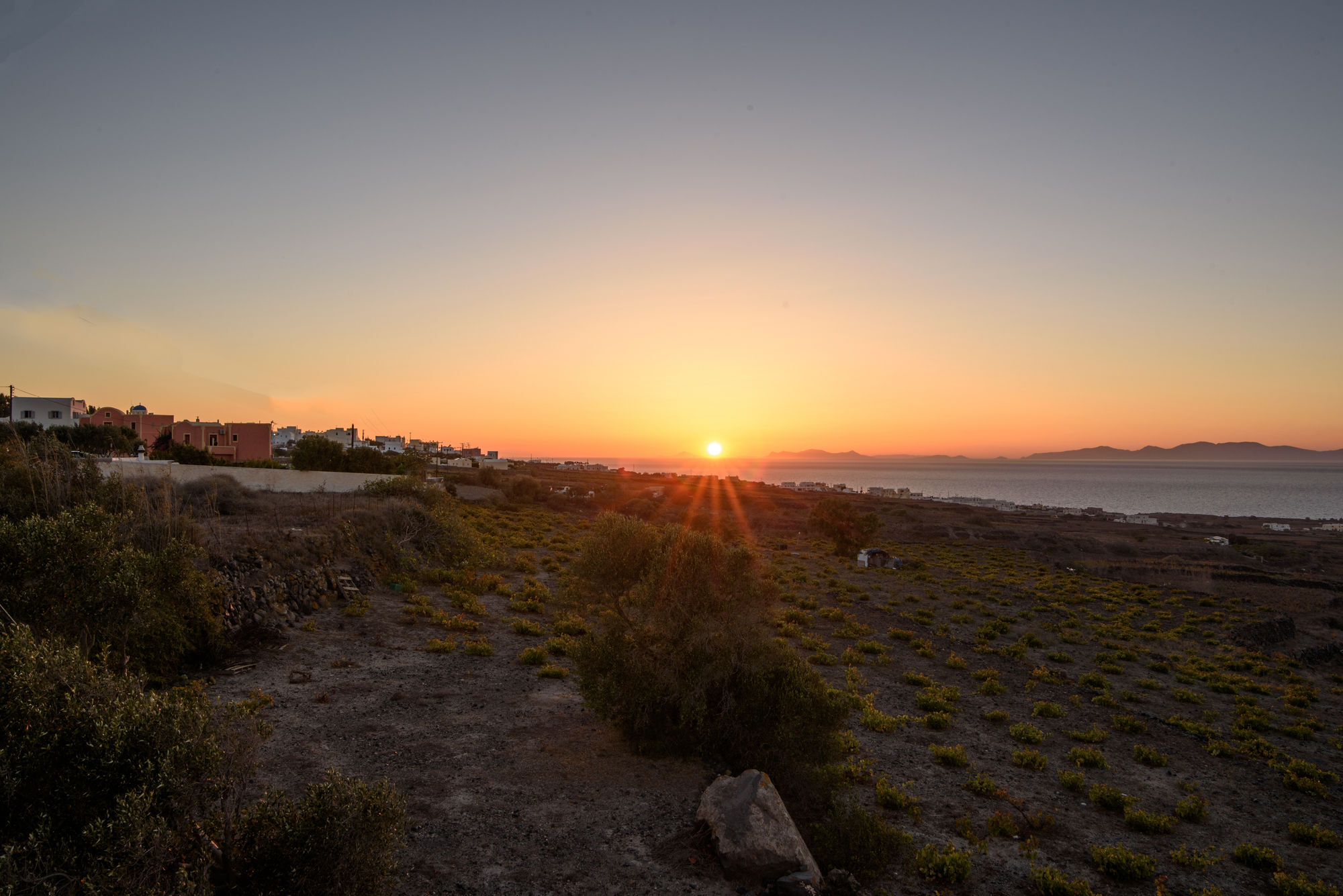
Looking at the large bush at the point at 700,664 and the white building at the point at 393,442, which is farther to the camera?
the white building at the point at 393,442

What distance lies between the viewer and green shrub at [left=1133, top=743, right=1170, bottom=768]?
13.1m

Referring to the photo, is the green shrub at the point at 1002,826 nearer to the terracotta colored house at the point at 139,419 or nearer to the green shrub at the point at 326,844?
the green shrub at the point at 326,844

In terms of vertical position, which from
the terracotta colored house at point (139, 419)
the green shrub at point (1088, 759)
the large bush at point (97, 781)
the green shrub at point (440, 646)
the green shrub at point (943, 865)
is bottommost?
the green shrub at point (1088, 759)

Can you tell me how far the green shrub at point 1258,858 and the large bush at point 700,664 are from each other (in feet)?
20.3

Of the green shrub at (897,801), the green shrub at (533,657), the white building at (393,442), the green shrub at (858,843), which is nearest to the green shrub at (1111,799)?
the green shrub at (897,801)

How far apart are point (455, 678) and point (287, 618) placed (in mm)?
6201

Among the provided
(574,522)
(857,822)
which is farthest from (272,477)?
(857,822)

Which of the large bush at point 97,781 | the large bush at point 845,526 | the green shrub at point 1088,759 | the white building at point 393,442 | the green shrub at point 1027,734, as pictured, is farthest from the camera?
the white building at point 393,442

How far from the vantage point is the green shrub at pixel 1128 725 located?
15.1m

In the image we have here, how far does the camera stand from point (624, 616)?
38.3 feet

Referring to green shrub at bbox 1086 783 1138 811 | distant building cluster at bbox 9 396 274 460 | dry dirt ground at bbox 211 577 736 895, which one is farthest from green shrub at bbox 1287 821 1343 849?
distant building cluster at bbox 9 396 274 460

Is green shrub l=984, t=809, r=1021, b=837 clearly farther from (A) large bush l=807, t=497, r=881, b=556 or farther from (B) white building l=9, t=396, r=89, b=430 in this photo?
(B) white building l=9, t=396, r=89, b=430

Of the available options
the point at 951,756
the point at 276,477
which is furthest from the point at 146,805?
the point at 276,477

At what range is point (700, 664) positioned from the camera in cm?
1061
